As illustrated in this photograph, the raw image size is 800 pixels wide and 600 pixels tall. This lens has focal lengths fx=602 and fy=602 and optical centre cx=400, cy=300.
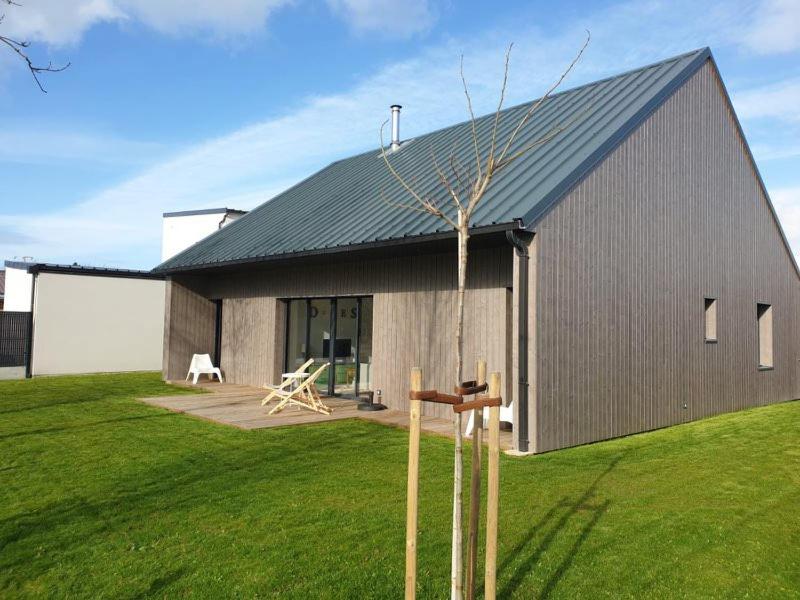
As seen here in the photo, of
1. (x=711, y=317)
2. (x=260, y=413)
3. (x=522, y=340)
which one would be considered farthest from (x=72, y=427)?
(x=711, y=317)

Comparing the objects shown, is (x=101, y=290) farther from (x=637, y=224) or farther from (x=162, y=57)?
(x=637, y=224)

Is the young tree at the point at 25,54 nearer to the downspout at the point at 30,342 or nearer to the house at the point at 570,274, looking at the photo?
the house at the point at 570,274

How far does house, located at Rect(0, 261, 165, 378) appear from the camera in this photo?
16.4 meters

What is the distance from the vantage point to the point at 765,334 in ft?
40.9

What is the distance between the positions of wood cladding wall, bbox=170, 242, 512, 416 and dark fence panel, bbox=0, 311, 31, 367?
739cm

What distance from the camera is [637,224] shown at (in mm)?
8734

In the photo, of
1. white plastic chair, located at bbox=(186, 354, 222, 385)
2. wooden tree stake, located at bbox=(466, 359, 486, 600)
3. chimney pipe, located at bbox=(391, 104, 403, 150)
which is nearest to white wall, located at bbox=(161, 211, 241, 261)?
white plastic chair, located at bbox=(186, 354, 222, 385)

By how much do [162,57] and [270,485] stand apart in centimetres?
894

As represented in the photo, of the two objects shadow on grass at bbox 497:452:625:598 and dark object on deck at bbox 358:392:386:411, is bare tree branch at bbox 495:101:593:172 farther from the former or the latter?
dark object on deck at bbox 358:392:386:411

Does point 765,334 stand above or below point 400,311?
below

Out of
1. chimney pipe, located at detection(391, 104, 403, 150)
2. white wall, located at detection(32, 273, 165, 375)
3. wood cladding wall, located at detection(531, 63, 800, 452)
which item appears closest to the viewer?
wood cladding wall, located at detection(531, 63, 800, 452)

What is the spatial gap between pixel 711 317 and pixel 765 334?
2932 millimetres

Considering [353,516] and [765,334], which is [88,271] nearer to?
[353,516]

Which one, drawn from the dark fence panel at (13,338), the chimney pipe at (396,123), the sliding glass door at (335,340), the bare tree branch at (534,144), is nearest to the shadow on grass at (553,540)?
the bare tree branch at (534,144)
